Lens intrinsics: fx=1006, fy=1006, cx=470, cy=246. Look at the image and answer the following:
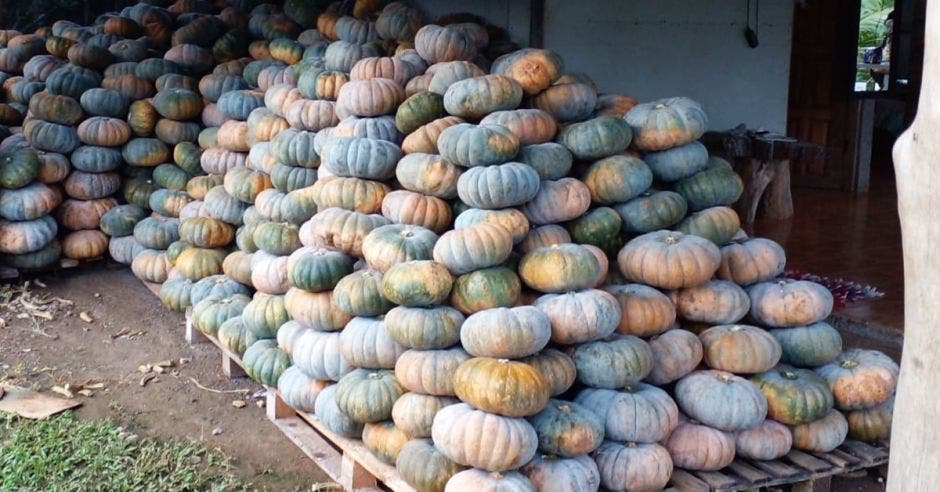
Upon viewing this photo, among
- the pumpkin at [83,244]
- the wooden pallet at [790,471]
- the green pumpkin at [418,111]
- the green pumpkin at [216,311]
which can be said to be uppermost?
the green pumpkin at [418,111]

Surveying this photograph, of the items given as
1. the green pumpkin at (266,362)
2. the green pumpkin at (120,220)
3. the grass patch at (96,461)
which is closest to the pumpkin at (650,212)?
the green pumpkin at (266,362)

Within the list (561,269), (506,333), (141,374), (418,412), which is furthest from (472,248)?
(141,374)

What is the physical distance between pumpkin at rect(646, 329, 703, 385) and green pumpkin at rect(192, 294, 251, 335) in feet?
8.81

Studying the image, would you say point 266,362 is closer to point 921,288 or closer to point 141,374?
point 141,374

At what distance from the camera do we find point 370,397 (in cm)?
443

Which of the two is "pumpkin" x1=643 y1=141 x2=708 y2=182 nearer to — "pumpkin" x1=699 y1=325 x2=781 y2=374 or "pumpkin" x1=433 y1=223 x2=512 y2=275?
"pumpkin" x1=699 y1=325 x2=781 y2=374

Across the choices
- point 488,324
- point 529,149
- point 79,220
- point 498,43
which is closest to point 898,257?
point 498,43

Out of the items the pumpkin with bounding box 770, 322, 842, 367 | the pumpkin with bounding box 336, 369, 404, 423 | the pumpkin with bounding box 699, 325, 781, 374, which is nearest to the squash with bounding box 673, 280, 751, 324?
the pumpkin with bounding box 699, 325, 781, 374

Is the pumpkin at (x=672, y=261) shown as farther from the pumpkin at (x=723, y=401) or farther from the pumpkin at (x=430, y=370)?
the pumpkin at (x=430, y=370)

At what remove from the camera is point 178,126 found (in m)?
7.95

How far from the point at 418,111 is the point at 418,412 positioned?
197cm

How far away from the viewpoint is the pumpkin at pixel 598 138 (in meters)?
5.23

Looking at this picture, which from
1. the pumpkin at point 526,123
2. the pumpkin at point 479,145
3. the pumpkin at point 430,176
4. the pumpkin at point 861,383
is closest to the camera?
the pumpkin at point 861,383

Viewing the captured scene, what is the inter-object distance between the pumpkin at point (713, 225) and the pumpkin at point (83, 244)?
189 inches
